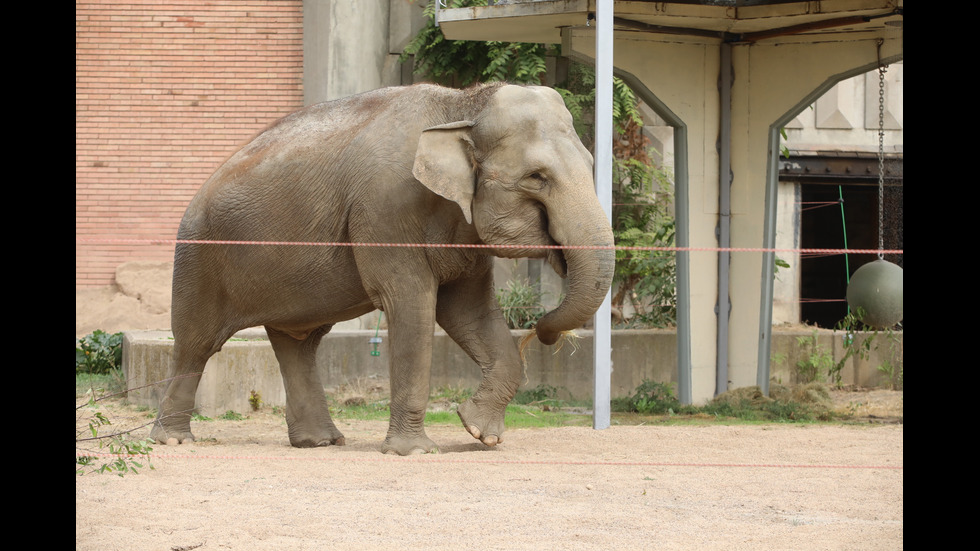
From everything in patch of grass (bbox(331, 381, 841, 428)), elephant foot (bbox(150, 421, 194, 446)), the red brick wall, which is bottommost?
patch of grass (bbox(331, 381, 841, 428))

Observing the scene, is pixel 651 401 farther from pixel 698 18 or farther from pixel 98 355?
pixel 98 355

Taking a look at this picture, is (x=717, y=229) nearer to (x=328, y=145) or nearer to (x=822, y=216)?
(x=328, y=145)

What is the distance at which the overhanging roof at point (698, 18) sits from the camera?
33.7ft

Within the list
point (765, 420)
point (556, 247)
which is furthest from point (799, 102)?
point (556, 247)

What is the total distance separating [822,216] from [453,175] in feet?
41.4

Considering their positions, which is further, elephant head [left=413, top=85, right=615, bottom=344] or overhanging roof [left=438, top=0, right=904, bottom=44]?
overhanging roof [left=438, top=0, right=904, bottom=44]

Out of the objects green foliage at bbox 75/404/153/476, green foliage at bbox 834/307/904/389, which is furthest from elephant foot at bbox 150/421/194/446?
green foliage at bbox 834/307/904/389

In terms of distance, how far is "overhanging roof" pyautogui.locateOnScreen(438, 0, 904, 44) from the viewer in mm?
10266

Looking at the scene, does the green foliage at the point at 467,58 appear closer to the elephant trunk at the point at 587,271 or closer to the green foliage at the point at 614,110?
the green foliage at the point at 614,110

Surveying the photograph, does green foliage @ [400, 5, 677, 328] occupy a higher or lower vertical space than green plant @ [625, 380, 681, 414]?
higher

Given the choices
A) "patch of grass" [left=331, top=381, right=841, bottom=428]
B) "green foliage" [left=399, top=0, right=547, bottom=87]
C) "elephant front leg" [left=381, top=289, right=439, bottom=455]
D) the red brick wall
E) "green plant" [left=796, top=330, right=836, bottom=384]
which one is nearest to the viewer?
"elephant front leg" [left=381, top=289, right=439, bottom=455]

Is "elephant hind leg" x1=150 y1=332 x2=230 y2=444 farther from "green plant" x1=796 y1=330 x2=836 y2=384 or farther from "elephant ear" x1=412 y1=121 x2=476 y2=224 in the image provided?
"green plant" x1=796 y1=330 x2=836 y2=384

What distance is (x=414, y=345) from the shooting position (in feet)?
24.6

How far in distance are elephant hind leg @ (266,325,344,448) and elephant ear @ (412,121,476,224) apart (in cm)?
180
